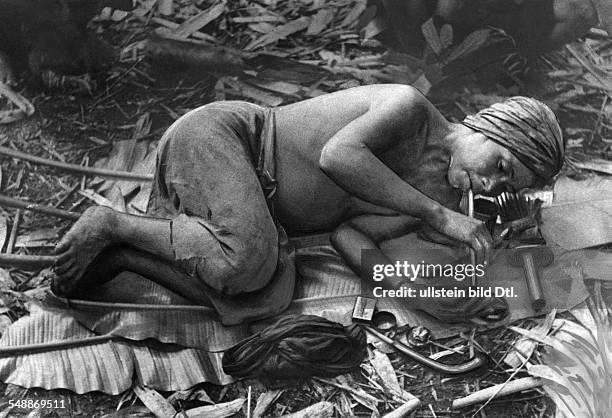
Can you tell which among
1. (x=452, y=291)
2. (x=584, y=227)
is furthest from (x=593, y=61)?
(x=452, y=291)

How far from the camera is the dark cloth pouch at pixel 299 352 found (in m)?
4.08

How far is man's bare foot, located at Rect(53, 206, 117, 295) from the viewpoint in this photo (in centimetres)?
415

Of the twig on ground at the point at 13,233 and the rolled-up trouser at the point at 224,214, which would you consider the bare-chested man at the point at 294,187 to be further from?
the twig on ground at the point at 13,233

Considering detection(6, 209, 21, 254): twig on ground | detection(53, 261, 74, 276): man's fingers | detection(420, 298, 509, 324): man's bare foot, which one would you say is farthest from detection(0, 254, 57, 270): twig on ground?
detection(420, 298, 509, 324): man's bare foot

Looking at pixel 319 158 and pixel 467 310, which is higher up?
pixel 319 158

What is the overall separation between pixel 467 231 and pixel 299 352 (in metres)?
0.84

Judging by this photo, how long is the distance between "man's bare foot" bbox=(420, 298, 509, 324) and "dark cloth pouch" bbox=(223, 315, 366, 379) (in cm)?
33

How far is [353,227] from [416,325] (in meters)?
0.48

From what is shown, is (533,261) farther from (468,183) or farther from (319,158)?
(319,158)

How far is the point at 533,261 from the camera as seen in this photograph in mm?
4270

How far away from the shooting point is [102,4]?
191 inches

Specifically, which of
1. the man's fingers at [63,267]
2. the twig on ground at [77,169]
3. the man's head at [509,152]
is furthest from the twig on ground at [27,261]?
the man's head at [509,152]

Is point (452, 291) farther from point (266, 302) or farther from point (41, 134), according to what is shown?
point (41, 134)

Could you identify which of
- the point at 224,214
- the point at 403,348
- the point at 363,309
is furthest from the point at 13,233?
the point at 403,348
